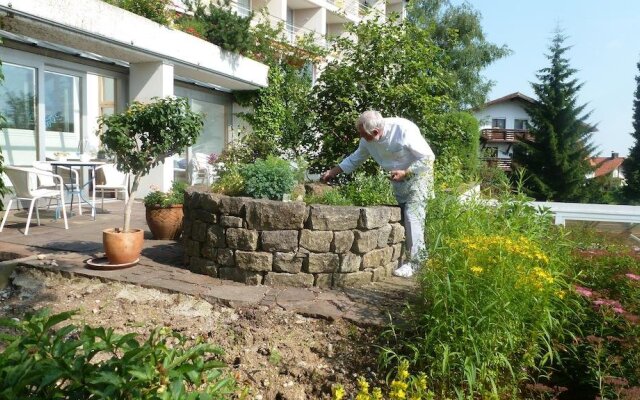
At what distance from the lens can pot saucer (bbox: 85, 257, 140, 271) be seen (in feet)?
14.7

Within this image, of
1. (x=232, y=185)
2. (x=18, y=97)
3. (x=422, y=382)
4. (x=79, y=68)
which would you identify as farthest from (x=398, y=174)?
(x=79, y=68)

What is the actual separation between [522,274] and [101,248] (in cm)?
426

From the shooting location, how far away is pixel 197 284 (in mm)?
4207

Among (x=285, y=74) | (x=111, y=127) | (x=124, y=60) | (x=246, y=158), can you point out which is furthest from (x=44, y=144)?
(x=285, y=74)

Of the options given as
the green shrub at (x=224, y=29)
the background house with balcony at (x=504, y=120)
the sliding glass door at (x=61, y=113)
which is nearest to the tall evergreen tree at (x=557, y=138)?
the background house with balcony at (x=504, y=120)

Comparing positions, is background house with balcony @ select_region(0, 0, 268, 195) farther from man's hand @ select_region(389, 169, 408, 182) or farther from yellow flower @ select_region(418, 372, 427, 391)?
yellow flower @ select_region(418, 372, 427, 391)

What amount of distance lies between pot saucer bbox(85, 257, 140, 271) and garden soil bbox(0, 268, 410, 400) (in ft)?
0.59

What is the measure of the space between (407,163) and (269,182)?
1243 mm

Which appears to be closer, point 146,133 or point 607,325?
point 607,325

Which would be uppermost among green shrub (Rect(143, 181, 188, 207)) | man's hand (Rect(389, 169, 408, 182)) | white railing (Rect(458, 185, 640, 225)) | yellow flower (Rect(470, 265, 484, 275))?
man's hand (Rect(389, 169, 408, 182))

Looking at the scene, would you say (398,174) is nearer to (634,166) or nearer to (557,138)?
(557,138)

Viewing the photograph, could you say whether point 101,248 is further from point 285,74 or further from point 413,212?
point 285,74

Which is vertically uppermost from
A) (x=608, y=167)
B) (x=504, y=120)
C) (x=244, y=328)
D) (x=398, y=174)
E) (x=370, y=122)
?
(x=504, y=120)

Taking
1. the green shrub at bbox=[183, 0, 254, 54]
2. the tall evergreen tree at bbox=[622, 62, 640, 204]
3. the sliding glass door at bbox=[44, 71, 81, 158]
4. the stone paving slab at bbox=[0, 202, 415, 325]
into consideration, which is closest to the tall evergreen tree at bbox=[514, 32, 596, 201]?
the tall evergreen tree at bbox=[622, 62, 640, 204]
